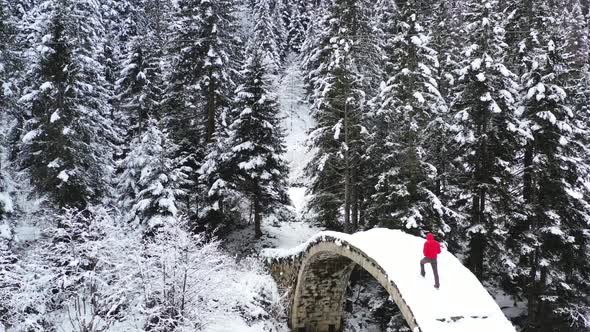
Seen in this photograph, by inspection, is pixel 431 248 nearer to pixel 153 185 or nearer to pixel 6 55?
pixel 153 185

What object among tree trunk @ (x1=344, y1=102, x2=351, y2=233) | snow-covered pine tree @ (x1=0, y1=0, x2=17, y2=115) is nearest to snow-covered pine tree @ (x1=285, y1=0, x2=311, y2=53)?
tree trunk @ (x1=344, y1=102, x2=351, y2=233)

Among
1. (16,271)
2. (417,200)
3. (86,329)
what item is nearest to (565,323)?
(417,200)

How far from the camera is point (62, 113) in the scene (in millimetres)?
22922

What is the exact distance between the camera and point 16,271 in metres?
17.2

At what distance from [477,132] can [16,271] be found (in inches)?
787

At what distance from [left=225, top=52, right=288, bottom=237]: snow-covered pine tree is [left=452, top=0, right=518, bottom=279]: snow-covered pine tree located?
10528 mm

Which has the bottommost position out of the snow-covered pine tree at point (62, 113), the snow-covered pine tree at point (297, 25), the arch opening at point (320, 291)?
the arch opening at point (320, 291)

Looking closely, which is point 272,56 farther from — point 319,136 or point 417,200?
point 417,200

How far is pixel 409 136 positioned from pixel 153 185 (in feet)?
40.1

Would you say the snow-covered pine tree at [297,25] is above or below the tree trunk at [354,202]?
above

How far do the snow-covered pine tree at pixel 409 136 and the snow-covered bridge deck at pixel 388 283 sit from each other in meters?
3.45

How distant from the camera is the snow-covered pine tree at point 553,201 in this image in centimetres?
2169

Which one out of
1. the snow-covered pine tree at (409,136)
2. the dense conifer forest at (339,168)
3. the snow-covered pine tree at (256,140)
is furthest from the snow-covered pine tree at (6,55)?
the snow-covered pine tree at (409,136)

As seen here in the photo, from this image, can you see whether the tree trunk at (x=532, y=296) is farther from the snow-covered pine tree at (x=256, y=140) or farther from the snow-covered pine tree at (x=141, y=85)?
the snow-covered pine tree at (x=141, y=85)
